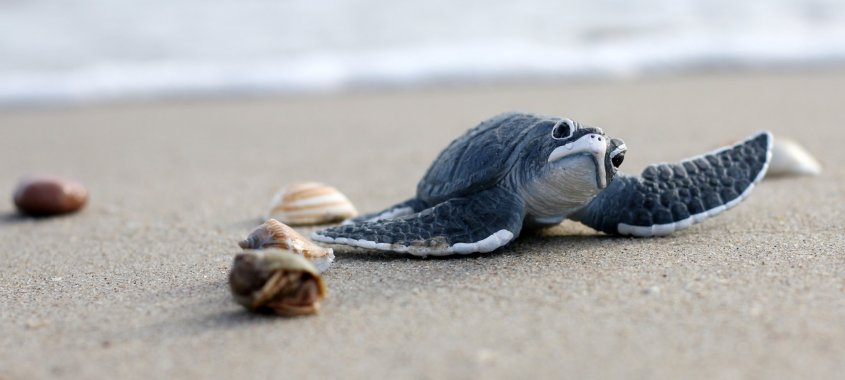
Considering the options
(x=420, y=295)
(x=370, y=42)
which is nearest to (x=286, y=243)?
(x=420, y=295)

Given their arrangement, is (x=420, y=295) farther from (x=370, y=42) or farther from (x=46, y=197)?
(x=370, y=42)

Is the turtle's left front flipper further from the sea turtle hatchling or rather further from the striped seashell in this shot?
the striped seashell

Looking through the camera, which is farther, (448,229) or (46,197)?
(46,197)

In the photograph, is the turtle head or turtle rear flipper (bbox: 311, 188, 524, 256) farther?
turtle rear flipper (bbox: 311, 188, 524, 256)

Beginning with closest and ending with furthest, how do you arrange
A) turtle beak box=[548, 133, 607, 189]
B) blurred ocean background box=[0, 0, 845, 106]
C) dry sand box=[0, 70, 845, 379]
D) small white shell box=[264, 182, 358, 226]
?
dry sand box=[0, 70, 845, 379], turtle beak box=[548, 133, 607, 189], small white shell box=[264, 182, 358, 226], blurred ocean background box=[0, 0, 845, 106]

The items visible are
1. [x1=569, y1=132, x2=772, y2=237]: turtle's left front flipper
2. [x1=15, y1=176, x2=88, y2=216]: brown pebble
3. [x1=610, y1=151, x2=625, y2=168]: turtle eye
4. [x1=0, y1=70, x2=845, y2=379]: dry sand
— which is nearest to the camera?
[x1=0, y1=70, x2=845, y2=379]: dry sand

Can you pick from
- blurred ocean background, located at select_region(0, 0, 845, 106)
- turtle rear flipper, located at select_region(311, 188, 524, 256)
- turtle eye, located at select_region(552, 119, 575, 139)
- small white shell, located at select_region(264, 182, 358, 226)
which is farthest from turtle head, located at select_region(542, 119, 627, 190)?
blurred ocean background, located at select_region(0, 0, 845, 106)

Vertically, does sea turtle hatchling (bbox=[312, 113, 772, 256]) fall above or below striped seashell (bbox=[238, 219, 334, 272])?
above

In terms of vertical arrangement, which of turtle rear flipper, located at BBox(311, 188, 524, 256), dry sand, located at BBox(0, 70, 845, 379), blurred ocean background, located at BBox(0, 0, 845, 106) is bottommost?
dry sand, located at BBox(0, 70, 845, 379)
